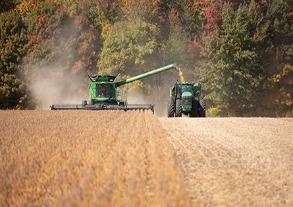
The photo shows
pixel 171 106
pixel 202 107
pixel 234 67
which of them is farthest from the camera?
pixel 234 67

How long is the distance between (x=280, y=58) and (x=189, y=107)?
21.2 meters

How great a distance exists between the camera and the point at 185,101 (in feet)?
77.9

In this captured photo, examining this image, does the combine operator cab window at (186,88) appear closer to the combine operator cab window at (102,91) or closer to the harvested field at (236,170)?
the combine operator cab window at (102,91)

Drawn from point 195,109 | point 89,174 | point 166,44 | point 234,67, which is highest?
point 166,44

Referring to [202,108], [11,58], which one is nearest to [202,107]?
[202,108]

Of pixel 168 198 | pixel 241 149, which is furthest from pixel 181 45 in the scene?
pixel 168 198

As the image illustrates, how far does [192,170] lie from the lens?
700cm

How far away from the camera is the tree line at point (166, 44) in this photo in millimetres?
39781

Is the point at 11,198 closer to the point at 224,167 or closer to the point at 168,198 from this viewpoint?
the point at 168,198

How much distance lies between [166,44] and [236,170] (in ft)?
147

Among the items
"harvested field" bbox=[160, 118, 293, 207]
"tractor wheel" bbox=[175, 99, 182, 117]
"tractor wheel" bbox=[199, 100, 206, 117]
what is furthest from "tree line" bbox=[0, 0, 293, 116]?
"harvested field" bbox=[160, 118, 293, 207]

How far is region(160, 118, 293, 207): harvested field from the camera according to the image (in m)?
5.38

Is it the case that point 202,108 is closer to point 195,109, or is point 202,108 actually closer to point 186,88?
point 195,109

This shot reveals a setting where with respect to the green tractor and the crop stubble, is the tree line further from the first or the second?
the crop stubble
